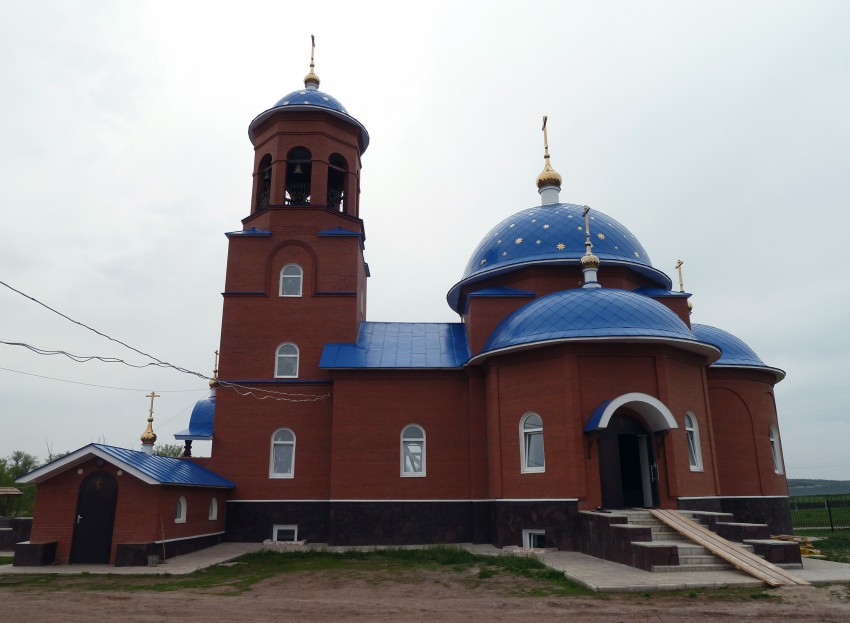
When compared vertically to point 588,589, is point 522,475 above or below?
above

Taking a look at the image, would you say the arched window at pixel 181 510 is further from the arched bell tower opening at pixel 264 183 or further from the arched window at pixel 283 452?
the arched bell tower opening at pixel 264 183

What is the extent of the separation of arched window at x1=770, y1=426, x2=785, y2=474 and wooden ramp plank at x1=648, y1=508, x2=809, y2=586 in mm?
6645

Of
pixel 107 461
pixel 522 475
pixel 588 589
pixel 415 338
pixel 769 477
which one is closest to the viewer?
pixel 588 589

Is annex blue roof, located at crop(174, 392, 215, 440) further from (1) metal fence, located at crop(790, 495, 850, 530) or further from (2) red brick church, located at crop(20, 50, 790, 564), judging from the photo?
(1) metal fence, located at crop(790, 495, 850, 530)

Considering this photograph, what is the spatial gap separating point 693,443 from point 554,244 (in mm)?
6066

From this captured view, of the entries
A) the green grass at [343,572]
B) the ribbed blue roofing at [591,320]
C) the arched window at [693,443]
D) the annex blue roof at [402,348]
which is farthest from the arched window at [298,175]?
the arched window at [693,443]

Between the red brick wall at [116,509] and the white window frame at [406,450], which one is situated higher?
the white window frame at [406,450]

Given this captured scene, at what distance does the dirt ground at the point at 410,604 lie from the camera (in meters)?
6.82

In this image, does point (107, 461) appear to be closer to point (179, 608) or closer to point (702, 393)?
point (179, 608)

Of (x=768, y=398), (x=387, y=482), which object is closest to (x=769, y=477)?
(x=768, y=398)

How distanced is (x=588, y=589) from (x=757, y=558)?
10.0 feet

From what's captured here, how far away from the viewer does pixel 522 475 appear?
13.4 meters

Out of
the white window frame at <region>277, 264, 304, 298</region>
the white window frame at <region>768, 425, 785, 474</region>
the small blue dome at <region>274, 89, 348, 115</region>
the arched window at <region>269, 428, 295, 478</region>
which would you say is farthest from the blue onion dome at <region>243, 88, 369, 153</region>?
the white window frame at <region>768, 425, 785, 474</region>

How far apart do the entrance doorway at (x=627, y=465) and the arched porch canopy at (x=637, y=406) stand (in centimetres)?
59
